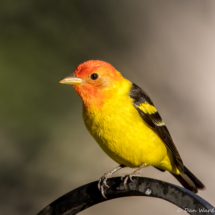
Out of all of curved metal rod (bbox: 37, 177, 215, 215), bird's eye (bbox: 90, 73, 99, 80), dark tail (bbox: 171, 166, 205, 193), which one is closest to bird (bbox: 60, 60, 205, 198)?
bird's eye (bbox: 90, 73, 99, 80)

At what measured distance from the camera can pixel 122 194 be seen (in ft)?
9.86

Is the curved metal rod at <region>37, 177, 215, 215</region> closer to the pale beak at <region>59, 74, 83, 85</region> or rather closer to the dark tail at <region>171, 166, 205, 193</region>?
the pale beak at <region>59, 74, 83, 85</region>

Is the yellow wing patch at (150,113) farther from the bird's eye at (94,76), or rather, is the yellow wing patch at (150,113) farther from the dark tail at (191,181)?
the dark tail at (191,181)

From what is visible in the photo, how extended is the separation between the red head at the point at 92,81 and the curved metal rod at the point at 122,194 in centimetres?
84

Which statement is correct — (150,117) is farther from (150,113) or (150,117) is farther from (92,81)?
(92,81)

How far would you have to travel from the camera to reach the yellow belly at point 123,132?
3324mm

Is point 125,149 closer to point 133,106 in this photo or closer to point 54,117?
point 133,106

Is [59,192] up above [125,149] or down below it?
above

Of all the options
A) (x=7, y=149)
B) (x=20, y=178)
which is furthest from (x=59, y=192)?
(x=7, y=149)

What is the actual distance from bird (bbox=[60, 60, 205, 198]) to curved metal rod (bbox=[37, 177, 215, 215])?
17 centimetres

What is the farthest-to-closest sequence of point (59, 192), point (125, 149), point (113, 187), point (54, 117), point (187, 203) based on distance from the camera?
point (54, 117) < point (59, 192) < point (125, 149) < point (113, 187) < point (187, 203)

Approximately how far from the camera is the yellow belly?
332 centimetres

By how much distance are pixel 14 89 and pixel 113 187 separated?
547 centimetres

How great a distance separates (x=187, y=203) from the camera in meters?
2.35
